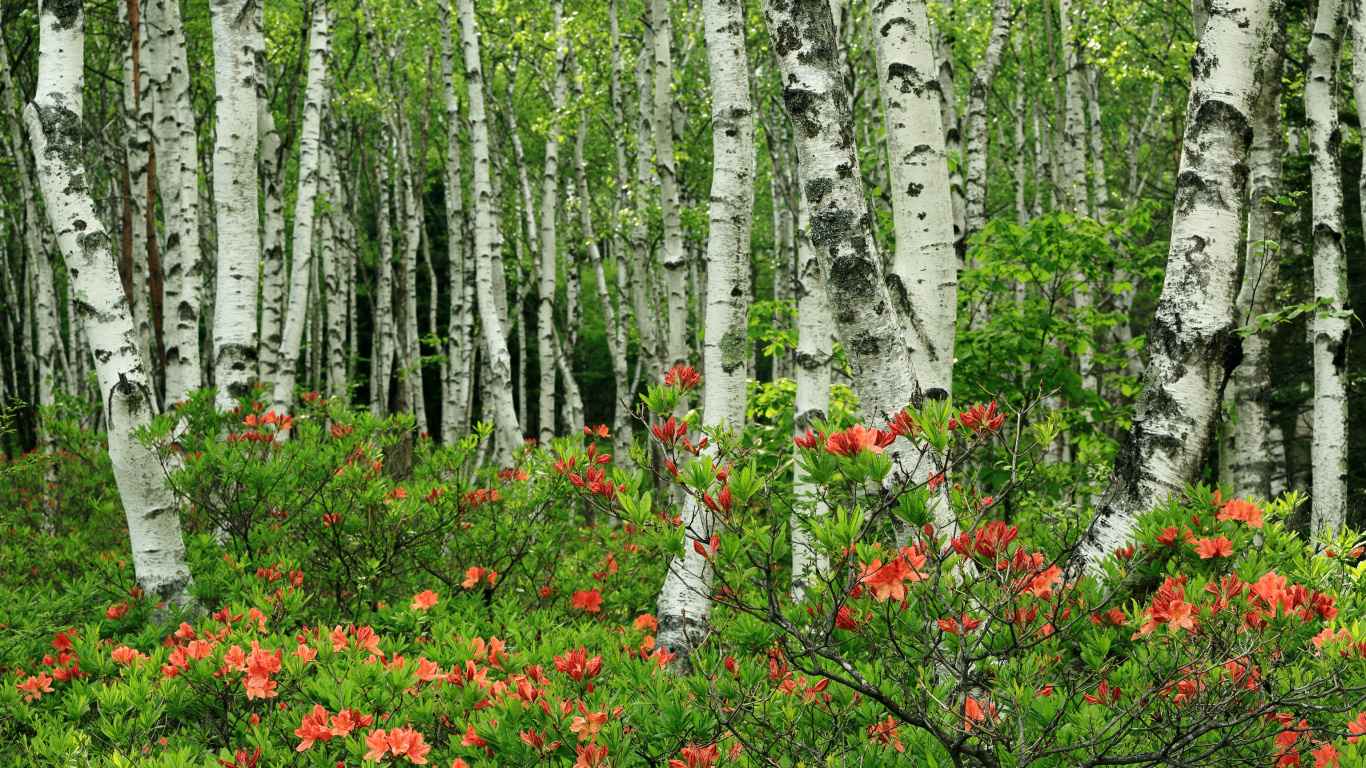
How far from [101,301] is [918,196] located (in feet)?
11.7

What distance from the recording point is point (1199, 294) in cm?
280

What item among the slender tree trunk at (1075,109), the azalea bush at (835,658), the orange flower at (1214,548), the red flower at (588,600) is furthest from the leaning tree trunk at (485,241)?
the slender tree trunk at (1075,109)

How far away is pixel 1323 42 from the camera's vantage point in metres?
5.61

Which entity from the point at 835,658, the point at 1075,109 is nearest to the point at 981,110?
the point at 1075,109

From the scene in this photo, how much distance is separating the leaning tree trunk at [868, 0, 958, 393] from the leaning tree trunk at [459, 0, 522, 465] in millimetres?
4865

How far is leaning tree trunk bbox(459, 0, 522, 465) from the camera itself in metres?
7.60

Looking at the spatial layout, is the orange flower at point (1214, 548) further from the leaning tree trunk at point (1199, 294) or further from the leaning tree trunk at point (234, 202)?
the leaning tree trunk at point (234, 202)

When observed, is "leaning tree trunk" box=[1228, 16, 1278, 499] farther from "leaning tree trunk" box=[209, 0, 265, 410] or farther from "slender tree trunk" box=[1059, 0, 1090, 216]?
"leaning tree trunk" box=[209, 0, 265, 410]

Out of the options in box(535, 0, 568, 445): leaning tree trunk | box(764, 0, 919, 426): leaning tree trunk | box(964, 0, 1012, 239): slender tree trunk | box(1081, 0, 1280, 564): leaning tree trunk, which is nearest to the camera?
box(764, 0, 919, 426): leaning tree trunk

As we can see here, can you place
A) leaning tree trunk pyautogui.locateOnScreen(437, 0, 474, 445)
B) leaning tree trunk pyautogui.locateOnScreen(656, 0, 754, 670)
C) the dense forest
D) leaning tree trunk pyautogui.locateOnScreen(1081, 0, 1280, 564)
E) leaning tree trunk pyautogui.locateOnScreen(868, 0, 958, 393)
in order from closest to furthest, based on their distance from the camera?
1. the dense forest
2. leaning tree trunk pyautogui.locateOnScreen(1081, 0, 1280, 564)
3. leaning tree trunk pyautogui.locateOnScreen(868, 0, 958, 393)
4. leaning tree trunk pyautogui.locateOnScreen(656, 0, 754, 670)
5. leaning tree trunk pyautogui.locateOnScreen(437, 0, 474, 445)

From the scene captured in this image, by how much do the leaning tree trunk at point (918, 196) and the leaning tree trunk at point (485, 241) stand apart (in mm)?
4865

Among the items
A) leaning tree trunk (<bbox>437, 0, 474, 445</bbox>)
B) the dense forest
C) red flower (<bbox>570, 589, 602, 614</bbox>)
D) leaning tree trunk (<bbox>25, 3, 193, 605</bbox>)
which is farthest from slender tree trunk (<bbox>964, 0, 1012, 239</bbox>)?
leaning tree trunk (<bbox>25, 3, 193, 605</bbox>)

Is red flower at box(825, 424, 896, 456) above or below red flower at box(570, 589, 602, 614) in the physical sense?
above

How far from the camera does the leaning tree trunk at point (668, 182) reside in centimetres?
686
